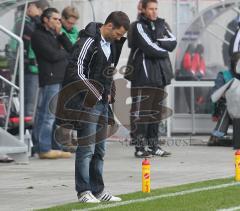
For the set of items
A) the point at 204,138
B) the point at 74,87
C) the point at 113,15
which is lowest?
the point at 204,138

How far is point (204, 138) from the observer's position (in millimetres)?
19016

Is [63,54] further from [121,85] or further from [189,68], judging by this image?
[189,68]

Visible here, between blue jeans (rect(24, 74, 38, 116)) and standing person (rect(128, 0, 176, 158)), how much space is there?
5.16ft

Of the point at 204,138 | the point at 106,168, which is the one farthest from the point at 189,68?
the point at 106,168

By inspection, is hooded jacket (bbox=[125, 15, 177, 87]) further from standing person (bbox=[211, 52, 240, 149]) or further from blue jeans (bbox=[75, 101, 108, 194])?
blue jeans (bbox=[75, 101, 108, 194])

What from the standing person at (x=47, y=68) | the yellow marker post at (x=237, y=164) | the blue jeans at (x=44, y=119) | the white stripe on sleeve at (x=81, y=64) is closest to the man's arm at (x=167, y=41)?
the standing person at (x=47, y=68)

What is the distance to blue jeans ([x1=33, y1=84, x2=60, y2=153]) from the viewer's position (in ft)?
49.1

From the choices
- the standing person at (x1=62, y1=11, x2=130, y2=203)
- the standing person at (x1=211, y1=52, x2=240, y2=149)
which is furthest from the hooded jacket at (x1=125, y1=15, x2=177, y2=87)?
the standing person at (x1=62, y1=11, x2=130, y2=203)

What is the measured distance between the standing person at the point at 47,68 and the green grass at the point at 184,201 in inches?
158

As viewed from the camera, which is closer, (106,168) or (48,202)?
(48,202)

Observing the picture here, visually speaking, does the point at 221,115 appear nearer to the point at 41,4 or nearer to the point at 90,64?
Answer: the point at 41,4

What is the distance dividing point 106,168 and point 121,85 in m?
4.42

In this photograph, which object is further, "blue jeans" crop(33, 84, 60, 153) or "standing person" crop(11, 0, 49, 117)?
"standing person" crop(11, 0, 49, 117)

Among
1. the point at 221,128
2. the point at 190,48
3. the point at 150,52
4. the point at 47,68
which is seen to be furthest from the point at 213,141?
the point at 47,68
